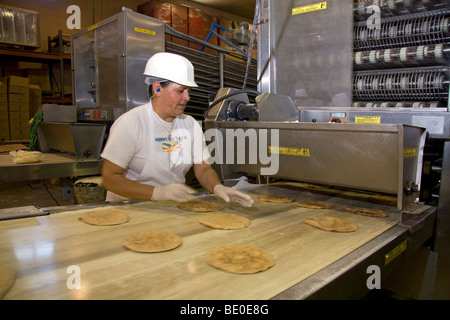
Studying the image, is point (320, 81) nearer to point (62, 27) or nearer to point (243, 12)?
point (62, 27)

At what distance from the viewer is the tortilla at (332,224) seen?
1.49 m

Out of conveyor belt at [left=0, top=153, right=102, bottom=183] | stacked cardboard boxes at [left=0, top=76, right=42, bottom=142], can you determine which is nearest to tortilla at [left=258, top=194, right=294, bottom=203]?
conveyor belt at [left=0, top=153, right=102, bottom=183]

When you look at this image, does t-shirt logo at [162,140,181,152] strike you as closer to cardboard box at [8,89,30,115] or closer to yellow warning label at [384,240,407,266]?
yellow warning label at [384,240,407,266]

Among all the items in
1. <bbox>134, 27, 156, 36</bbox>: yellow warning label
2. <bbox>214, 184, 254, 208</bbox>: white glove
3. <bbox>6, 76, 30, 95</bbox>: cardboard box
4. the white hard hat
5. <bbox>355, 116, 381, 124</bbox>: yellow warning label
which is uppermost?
<bbox>134, 27, 156, 36</bbox>: yellow warning label

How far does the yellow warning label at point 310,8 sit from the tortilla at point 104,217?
1795 mm

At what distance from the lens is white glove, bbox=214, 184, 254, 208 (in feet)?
5.98

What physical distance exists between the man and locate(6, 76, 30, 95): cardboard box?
14.7 ft

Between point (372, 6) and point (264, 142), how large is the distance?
1003mm

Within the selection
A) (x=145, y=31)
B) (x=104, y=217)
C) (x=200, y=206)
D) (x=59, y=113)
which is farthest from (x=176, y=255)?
(x=59, y=113)

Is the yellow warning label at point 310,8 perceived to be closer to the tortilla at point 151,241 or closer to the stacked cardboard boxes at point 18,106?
the tortilla at point 151,241

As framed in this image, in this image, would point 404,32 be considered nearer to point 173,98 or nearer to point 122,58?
point 173,98

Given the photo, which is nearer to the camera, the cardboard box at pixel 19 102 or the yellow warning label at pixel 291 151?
the yellow warning label at pixel 291 151

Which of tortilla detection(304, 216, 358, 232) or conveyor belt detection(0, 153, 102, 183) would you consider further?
conveyor belt detection(0, 153, 102, 183)

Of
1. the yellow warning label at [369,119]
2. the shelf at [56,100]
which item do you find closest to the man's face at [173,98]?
the yellow warning label at [369,119]
